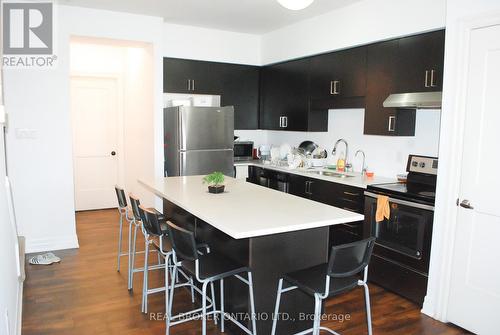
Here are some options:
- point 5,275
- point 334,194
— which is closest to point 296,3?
point 334,194

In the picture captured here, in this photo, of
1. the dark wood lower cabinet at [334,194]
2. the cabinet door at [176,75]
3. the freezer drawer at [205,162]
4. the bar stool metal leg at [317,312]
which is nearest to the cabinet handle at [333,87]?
the dark wood lower cabinet at [334,194]

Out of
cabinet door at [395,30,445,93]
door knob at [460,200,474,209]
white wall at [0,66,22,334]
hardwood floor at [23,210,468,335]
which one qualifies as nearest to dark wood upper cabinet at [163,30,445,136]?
cabinet door at [395,30,445,93]

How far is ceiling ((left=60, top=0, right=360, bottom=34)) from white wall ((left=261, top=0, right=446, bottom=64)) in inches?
4.6

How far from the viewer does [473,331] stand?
118 inches

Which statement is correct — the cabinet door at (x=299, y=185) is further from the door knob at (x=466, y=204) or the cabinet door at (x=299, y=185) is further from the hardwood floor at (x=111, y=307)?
the door knob at (x=466, y=204)

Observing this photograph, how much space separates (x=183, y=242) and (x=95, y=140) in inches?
193

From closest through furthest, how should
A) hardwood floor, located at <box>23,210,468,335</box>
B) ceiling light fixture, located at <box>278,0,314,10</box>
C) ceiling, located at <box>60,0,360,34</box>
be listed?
ceiling light fixture, located at <box>278,0,314,10</box> < hardwood floor, located at <box>23,210,468,335</box> < ceiling, located at <box>60,0,360,34</box>

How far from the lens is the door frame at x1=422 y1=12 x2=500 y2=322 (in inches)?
119

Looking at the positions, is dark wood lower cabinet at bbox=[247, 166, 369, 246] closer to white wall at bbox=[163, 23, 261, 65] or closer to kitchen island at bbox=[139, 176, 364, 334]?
kitchen island at bbox=[139, 176, 364, 334]

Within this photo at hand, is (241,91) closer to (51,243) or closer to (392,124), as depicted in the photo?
(392,124)

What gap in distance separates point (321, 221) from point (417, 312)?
58.0 inches

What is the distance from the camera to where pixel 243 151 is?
6094 millimetres

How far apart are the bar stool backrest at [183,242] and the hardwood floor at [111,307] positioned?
30.6 inches

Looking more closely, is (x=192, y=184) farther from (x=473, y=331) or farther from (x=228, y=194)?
(x=473, y=331)
